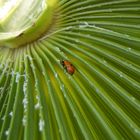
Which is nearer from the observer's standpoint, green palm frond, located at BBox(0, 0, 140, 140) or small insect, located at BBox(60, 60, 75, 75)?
green palm frond, located at BBox(0, 0, 140, 140)

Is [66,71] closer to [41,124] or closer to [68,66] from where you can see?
[68,66]

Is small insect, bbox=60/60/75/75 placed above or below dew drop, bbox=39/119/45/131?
above

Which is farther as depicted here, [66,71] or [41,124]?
[66,71]

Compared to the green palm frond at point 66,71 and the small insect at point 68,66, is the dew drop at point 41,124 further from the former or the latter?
the small insect at point 68,66

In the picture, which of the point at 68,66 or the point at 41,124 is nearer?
the point at 41,124

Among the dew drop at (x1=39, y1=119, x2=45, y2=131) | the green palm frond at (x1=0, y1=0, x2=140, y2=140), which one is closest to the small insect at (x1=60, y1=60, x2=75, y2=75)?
the green palm frond at (x1=0, y1=0, x2=140, y2=140)

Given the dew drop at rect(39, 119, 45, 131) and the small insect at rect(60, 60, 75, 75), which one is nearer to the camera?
the dew drop at rect(39, 119, 45, 131)

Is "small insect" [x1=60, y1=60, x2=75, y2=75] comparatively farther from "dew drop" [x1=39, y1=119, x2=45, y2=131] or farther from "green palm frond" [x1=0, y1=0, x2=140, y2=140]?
"dew drop" [x1=39, y1=119, x2=45, y2=131]

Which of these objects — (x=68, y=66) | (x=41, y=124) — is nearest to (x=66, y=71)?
(x=68, y=66)

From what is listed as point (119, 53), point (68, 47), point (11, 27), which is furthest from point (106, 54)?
point (11, 27)
